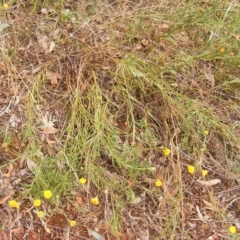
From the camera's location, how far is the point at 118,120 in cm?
227

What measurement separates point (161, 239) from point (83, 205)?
0.44m

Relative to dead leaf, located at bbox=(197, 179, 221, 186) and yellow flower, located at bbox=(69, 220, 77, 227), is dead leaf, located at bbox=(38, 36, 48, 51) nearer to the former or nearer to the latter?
yellow flower, located at bbox=(69, 220, 77, 227)

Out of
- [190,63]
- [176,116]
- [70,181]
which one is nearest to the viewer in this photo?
[70,181]

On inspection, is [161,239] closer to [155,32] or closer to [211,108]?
[211,108]

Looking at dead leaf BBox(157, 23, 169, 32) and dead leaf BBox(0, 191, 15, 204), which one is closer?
dead leaf BBox(0, 191, 15, 204)

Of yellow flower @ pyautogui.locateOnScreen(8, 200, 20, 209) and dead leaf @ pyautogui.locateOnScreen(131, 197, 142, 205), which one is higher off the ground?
yellow flower @ pyautogui.locateOnScreen(8, 200, 20, 209)

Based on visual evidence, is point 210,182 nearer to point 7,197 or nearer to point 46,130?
point 46,130

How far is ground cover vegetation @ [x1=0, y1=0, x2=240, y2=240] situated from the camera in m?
2.01

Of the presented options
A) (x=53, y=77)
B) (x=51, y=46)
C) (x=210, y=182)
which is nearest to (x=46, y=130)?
(x=53, y=77)

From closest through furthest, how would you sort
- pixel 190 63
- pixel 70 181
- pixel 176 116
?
pixel 70 181 → pixel 176 116 → pixel 190 63

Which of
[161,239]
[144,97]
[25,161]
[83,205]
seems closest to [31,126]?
[25,161]

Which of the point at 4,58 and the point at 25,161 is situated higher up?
the point at 4,58

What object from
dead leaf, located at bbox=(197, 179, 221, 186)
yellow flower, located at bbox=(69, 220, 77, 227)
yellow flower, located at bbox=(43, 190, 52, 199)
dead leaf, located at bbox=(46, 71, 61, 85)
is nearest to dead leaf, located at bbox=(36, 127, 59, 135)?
dead leaf, located at bbox=(46, 71, 61, 85)

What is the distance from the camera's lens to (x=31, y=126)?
6.97 feet
